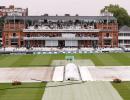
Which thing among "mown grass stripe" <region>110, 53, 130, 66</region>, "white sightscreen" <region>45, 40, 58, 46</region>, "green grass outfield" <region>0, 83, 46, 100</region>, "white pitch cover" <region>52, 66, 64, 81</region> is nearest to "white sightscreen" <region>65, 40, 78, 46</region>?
"white sightscreen" <region>45, 40, 58, 46</region>

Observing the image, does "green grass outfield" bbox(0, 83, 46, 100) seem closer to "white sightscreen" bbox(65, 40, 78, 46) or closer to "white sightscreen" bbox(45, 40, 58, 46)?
"white sightscreen" bbox(45, 40, 58, 46)

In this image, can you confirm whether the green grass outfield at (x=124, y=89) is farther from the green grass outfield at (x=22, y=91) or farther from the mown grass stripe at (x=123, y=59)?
the mown grass stripe at (x=123, y=59)

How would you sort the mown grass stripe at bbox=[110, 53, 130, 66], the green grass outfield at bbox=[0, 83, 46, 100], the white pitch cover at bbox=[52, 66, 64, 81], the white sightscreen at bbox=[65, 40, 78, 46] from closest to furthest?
the green grass outfield at bbox=[0, 83, 46, 100], the white pitch cover at bbox=[52, 66, 64, 81], the mown grass stripe at bbox=[110, 53, 130, 66], the white sightscreen at bbox=[65, 40, 78, 46]

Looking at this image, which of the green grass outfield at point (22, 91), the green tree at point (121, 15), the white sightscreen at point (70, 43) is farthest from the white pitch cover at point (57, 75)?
the green tree at point (121, 15)

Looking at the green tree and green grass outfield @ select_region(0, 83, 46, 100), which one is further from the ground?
the green tree

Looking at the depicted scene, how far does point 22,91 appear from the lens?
38.7m

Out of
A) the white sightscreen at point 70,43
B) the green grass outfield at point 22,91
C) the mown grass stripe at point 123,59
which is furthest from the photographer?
the white sightscreen at point 70,43

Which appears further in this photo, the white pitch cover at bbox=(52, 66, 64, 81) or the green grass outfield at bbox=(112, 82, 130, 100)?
the white pitch cover at bbox=(52, 66, 64, 81)

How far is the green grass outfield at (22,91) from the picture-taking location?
36125mm

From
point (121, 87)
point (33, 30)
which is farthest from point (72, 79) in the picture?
point (33, 30)

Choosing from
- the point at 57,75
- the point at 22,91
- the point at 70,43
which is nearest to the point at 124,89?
the point at 22,91

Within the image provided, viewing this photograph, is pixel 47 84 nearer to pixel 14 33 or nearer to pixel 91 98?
pixel 91 98

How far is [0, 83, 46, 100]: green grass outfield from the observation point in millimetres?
36125

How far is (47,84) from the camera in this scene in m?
42.3
